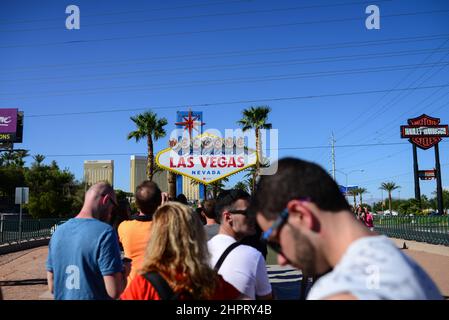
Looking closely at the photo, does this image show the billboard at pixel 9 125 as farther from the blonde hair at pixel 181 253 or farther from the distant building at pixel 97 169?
the distant building at pixel 97 169

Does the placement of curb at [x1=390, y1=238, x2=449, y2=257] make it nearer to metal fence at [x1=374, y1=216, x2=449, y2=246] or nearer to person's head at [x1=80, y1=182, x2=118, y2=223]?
metal fence at [x1=374, y1=216, x2=449, y2=246]

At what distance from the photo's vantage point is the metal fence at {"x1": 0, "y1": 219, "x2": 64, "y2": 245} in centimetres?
2117

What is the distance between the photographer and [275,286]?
10.1 m

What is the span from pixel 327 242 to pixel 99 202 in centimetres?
238

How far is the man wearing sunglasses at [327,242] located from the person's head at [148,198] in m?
2.48

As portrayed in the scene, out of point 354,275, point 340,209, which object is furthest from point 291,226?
point 354,275

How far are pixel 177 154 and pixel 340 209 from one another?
2091 cm

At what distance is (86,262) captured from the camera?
10.4 ft

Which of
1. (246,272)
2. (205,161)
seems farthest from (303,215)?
(205,161)

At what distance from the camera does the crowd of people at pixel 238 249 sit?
135 centimetres

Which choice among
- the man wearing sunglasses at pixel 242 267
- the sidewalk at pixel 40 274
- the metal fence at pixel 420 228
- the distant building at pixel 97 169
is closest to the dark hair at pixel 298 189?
the man wearing sunglasses at pixel 242 267

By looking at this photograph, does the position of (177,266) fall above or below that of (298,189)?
below

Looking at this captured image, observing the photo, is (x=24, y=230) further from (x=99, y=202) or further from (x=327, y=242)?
(x=327, y=242)
